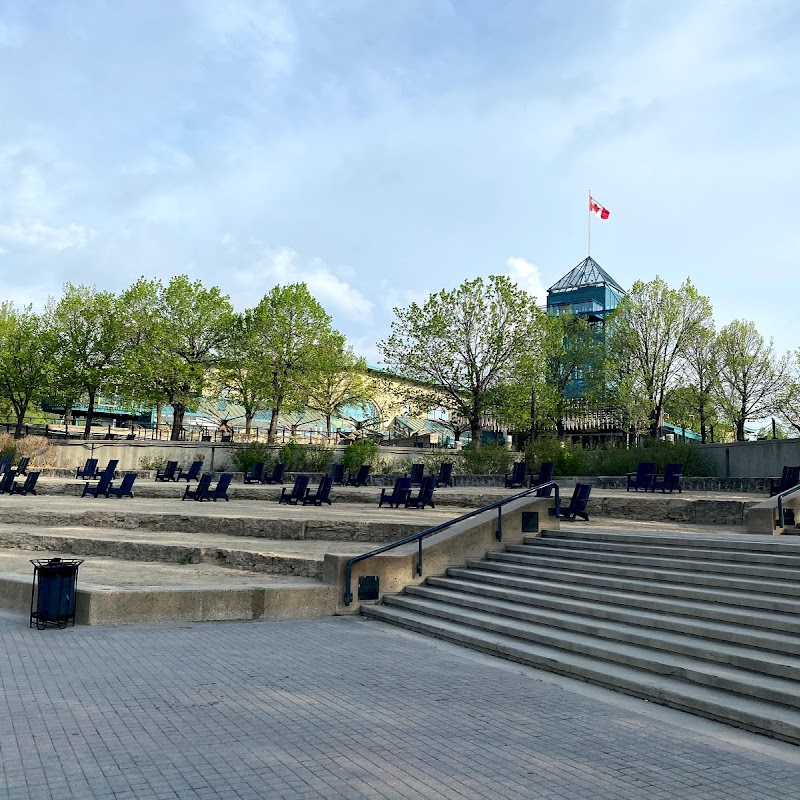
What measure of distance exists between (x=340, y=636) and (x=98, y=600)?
3175 millimetres

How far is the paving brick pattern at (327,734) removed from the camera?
449 cm

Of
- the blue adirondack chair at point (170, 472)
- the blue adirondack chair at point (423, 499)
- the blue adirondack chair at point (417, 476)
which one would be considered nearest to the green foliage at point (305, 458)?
the blue adirondack chair at point (170, 472)

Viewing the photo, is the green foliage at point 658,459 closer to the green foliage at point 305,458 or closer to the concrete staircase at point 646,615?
the green foliage at point 305,458

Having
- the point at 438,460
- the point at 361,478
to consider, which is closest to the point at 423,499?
the point at 361,478

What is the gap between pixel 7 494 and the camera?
2266cm

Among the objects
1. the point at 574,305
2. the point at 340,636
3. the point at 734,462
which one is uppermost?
the point at 574,305

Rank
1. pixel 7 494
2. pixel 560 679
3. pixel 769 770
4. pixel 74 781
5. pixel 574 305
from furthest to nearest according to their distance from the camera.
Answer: pixel 574 305 → pixel 7 494 → pixel 560 679 → pixel 769 770 → pixel 74 781

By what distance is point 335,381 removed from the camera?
47.4 metres

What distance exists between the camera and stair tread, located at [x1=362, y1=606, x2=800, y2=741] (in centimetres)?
577

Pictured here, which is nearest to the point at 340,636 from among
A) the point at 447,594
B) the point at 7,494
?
the point at 447,594

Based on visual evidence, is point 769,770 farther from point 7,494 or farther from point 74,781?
point 7,494

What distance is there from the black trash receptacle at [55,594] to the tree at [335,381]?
34.3 meters

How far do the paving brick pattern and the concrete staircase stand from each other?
526 mm

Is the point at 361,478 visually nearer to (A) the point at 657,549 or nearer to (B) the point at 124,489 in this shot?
(B) the point at 124,489
